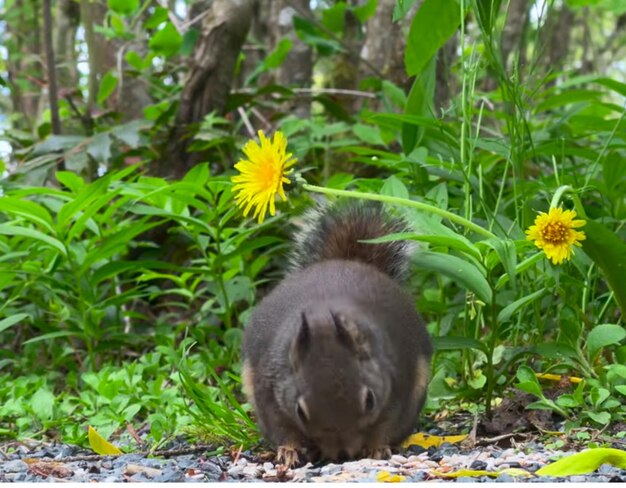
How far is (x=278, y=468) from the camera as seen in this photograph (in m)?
3.19

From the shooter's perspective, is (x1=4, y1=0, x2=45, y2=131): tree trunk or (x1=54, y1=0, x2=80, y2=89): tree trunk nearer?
(x1=54, y1=0, x2=80, y2=89): tree trunk

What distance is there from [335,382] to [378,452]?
44 centimetres

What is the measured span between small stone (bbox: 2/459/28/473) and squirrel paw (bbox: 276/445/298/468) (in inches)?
32.0

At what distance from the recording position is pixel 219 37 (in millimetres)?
6699

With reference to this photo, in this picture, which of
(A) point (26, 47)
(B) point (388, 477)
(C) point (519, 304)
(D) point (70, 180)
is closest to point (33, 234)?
(D) point (70, 180)

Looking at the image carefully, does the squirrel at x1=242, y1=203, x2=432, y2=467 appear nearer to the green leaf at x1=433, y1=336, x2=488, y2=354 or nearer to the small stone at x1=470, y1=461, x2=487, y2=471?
the green leaf at x1=433, y1=336, x2=488, y2=354

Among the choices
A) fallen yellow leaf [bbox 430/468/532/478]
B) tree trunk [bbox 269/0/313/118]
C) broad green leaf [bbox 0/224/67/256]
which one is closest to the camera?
fallen yellow leaf [bbox 430/468/532/478]

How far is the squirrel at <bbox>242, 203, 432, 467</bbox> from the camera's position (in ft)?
9.94

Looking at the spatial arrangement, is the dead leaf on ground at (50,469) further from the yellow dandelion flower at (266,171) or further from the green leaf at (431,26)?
the green leaf at (431,26)

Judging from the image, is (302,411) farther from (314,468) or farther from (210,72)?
(210,72)

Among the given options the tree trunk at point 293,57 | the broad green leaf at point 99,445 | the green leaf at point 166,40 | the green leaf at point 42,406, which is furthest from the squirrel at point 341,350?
the tree trunk at point 293,57

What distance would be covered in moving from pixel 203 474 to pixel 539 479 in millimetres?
1004

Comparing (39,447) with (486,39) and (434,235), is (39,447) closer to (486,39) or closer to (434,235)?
(434,235)

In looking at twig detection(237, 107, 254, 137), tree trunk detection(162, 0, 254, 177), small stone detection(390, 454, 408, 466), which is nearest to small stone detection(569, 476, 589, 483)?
small stone detection(390, 454, 408, 466)
